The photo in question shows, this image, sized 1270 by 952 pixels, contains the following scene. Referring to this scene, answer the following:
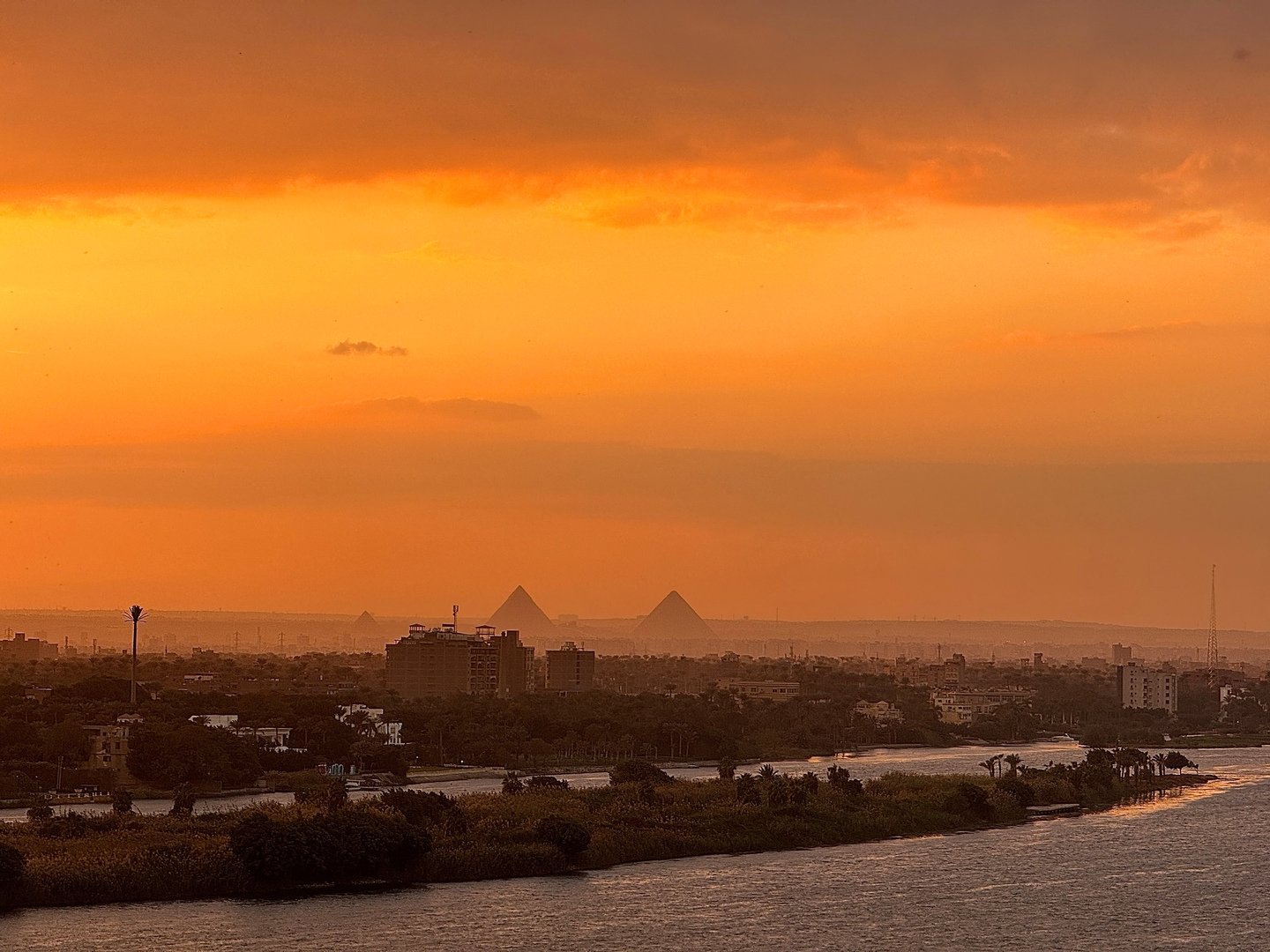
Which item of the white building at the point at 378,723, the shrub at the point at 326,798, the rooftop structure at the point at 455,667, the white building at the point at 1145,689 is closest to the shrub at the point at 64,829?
the shrub at the point at 326,798

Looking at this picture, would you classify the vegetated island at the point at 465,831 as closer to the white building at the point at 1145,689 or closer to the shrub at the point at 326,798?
the shrub at the point at 326,798

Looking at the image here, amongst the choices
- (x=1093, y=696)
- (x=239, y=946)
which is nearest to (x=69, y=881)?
(x=239, y=946)

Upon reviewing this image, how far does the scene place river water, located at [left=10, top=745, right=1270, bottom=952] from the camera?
3850 centimetres

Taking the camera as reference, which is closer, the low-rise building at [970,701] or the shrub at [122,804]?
the shrub at [122,804]

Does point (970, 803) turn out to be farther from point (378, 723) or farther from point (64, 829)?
point (378, 723)

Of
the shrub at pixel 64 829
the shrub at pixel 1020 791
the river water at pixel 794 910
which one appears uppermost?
the shrub at pixel 64 829

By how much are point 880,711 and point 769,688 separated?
26.7 m

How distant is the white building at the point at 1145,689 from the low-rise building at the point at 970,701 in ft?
30.7

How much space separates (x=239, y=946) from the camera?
3659 centimetres

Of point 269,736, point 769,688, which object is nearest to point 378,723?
point 269,736

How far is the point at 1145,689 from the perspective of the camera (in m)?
164

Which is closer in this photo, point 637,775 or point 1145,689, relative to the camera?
point 637,775

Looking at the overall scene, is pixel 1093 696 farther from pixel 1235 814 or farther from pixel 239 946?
pixel 239 946

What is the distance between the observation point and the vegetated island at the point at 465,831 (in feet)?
141
